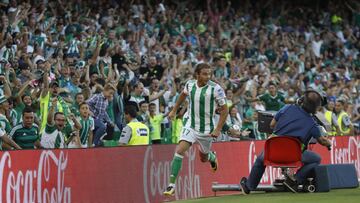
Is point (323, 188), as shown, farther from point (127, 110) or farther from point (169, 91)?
point (169, 91)

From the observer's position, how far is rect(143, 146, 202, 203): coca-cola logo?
51.0 ft

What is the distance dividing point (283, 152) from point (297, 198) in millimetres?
1136

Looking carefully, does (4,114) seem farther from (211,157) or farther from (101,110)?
(211,157)

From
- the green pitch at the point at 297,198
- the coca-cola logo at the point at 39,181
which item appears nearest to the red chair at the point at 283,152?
the green pitch at the point at 297,198

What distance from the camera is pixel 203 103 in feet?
48.5

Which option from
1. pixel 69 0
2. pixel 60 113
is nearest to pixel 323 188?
pixel 60 113

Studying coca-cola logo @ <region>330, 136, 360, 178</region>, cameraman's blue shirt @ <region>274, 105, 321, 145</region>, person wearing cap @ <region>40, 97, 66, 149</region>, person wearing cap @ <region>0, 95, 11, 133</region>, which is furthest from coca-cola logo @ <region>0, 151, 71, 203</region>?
coca-cola logo @ <region>330, 136, 360, 178</region>

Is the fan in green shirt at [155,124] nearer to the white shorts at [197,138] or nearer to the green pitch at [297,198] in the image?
the white shorts at [197,138]

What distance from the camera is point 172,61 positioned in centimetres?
2445

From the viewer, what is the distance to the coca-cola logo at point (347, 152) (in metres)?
22.1

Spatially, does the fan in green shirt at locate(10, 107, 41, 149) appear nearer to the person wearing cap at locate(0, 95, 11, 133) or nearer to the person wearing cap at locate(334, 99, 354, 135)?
the person wearing cap at locate(0, 95, 11, 133)

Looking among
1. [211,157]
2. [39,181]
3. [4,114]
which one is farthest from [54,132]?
[39,181]

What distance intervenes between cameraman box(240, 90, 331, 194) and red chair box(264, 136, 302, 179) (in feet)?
0.47

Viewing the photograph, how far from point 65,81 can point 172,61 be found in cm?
548
